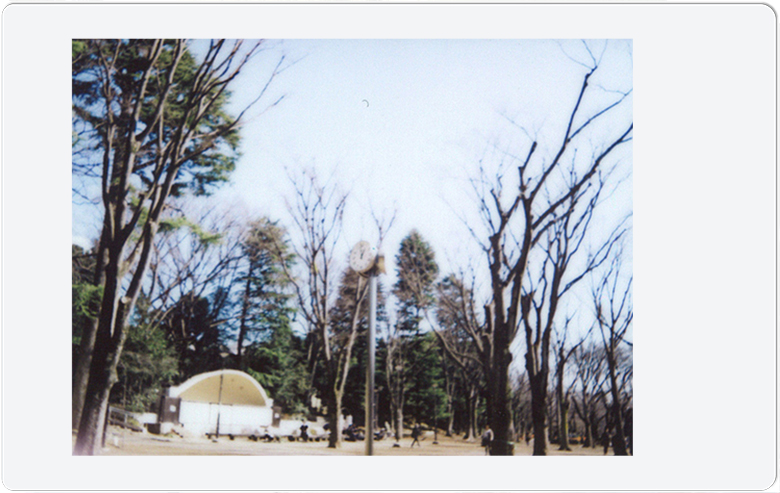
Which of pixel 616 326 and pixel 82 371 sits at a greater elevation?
pixel 616 326

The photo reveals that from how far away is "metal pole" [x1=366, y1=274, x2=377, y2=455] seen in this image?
5.74m

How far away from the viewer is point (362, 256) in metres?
6.02

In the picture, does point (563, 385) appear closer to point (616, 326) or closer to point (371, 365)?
point (616, 326)

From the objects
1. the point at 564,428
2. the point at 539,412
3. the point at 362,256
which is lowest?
the point at 564,428

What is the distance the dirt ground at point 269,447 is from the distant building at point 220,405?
0.14 meters

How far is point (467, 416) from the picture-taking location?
5949 mm

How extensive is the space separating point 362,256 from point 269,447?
2.17m

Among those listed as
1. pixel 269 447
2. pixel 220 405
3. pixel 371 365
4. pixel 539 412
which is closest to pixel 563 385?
pixel 539 412

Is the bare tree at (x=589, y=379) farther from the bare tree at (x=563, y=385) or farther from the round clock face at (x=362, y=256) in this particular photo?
the round clock face at (x=362, y=256)

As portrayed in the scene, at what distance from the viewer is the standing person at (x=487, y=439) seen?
5.91 m

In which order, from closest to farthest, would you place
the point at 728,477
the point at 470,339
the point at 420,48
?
1. the point at 728,477
2. the point at 420,48
3. the point at 470,339
